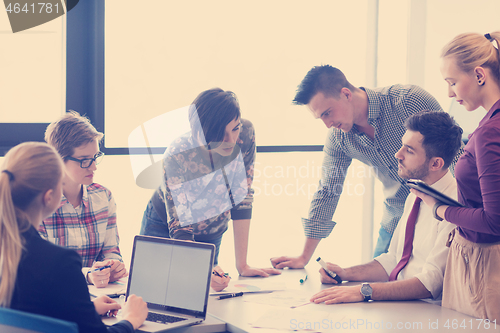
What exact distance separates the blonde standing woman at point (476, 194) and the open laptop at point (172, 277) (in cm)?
86

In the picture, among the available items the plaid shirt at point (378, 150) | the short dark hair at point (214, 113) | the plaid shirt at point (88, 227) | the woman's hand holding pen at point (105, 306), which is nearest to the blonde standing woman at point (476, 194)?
the plaid shirt at point (378, 150)

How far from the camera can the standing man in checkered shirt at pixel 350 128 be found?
219 cm

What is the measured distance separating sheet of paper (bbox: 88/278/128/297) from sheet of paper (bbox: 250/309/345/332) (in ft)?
1.99

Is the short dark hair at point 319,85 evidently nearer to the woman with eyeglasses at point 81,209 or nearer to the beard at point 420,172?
the beard at point 420,172

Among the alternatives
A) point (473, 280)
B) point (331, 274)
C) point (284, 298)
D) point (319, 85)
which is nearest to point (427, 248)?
point (473, 280)

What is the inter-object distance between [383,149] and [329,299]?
1.04 m

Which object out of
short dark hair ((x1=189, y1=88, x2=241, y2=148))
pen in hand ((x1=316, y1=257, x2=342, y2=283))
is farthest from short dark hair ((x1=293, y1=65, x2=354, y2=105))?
pen in hand ((x1=316, y1=257, x2=342, y2=283))

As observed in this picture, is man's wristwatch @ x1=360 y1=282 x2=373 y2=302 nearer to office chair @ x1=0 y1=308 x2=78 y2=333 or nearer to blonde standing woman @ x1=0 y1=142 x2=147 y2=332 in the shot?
blonde standing woman @ x1=0 y1=142 x2=147 y2=332

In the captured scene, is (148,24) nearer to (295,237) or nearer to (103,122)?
(103,122)

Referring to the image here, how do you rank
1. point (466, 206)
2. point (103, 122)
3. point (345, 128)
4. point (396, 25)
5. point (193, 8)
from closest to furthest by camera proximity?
point (466, 206) → point (345, 128) → point (103, 122) → point (193, 8) → point (396, 25)

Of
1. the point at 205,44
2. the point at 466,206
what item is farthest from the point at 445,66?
the point at 205,44

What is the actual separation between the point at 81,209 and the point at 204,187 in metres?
0.58

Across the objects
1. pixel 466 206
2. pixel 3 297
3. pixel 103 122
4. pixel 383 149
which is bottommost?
pixel 3 297

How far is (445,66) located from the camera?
1547mm
